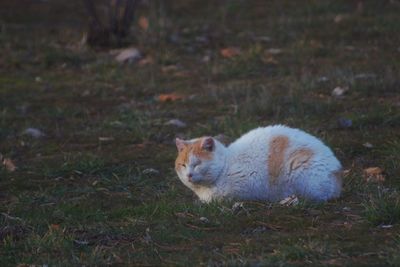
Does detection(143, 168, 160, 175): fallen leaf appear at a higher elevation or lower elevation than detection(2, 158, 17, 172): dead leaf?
higher

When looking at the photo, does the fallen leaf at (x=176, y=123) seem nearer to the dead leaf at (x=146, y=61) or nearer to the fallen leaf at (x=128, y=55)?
the dead leaf at (x=146, y=61)

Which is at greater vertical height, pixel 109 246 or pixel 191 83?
pixel 109 246

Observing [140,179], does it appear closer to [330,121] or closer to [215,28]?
[330,121]

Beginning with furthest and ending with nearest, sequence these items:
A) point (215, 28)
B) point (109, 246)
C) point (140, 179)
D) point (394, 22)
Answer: point (215, 28) → point (394, 22) → point (140, 179) → point (109, 246)

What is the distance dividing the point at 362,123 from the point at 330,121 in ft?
1.23

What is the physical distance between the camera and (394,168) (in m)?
6.52

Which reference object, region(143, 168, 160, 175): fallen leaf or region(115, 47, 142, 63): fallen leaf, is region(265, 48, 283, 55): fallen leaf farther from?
region(143, 168, 160, 175): fallen leaf

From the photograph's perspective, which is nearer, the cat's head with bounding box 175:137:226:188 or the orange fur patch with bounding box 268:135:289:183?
the orange fur patch with bounding box 268:135:289:183

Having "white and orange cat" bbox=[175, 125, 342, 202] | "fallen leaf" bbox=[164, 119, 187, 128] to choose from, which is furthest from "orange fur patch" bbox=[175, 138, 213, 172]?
"fallen leaf" bbox=[164, 119, 187, 128]

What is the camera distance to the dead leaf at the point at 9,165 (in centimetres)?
725

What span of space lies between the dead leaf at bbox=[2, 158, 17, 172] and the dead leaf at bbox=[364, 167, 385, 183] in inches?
119

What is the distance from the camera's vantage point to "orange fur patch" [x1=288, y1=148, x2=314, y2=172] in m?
5.88

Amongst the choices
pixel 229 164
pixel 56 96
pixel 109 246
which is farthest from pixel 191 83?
pixel 109 246

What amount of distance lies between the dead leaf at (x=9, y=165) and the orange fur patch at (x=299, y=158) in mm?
2634
